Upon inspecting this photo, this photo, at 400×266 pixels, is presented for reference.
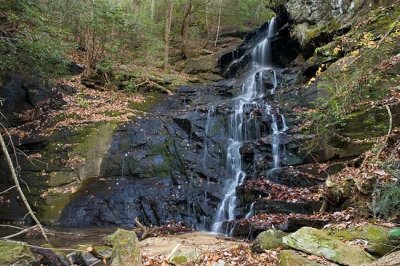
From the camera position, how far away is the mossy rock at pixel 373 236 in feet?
14.9

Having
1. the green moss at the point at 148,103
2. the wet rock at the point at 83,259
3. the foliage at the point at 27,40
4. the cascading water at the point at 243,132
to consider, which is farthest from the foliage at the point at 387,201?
the green moss at the point at 148,103

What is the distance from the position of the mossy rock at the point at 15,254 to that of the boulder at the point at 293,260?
4.56 m

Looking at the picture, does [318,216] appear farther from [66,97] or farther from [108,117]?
[66,97]

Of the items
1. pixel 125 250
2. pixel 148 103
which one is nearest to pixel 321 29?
pixel 148 103

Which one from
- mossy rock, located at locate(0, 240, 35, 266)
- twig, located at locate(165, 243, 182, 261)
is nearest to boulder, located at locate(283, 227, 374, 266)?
twig, located at locate(165, 243, 182, 261)

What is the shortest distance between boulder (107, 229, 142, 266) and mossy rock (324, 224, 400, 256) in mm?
2999

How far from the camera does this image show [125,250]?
477 cm

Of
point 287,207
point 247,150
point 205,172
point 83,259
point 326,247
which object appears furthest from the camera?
point 247,150

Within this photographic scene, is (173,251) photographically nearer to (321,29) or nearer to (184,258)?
(184,258)

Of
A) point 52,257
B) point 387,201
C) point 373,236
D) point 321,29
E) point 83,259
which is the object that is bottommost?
point 83,259

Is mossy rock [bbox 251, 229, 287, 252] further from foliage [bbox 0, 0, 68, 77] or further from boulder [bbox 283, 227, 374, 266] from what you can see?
foliage [bbox 0, 0, 68, 77]

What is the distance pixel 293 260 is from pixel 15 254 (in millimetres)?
4905

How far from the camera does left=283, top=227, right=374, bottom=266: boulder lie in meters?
4.63

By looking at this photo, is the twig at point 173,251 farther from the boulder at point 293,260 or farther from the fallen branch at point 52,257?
the boulder at point 293,260
